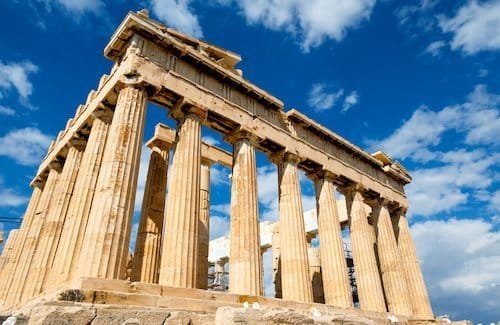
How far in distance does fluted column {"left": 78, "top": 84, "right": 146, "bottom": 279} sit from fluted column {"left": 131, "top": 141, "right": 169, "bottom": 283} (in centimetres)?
397

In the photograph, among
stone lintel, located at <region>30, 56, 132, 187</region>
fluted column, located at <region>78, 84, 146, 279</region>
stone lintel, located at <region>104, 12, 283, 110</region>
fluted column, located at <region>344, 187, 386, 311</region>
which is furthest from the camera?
fluted column, located at <region>344, 187, 386, 311</region>

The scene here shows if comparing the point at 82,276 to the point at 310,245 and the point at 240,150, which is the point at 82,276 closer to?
the point at 240,150

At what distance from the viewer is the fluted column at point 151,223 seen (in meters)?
16.3

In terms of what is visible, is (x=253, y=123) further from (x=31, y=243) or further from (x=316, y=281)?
(x=316, y=281)

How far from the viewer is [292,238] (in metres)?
18.6

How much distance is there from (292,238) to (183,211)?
21.9 feet

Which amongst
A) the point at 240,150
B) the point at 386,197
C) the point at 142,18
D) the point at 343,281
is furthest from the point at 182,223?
the point at 386,197

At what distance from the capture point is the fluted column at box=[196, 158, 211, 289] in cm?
1845

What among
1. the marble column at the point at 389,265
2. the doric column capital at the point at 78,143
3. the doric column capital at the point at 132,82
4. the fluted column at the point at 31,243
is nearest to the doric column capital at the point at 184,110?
the doric column capital at the point at 132,82

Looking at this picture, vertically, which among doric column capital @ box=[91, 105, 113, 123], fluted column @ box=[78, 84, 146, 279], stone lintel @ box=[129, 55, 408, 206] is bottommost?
fluted column @ box=[78, 84, 146, 279]

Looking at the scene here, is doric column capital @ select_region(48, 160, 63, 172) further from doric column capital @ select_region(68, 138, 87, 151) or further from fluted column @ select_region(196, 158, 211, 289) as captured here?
fluted column @ select_region(196, 158, 211, 289)

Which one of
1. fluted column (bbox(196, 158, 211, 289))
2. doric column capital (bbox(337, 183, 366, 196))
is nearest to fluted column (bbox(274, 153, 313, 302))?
→ fluted column (bbox(196, 158, 211, 289))

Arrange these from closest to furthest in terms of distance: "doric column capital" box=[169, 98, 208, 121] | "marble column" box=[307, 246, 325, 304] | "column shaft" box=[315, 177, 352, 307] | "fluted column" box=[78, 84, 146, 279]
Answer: "fluted column" box=[78, 84, 146, 279] < "doric column capital" box=[169, 98, 208, 121] < "column shaft" box=[315, 177, 352, 307] < "marble column" box=[307, 246, 325, 304]

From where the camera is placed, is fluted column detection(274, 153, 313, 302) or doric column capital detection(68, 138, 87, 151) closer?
A: fluted column detection(274, 153, 313, 302)
